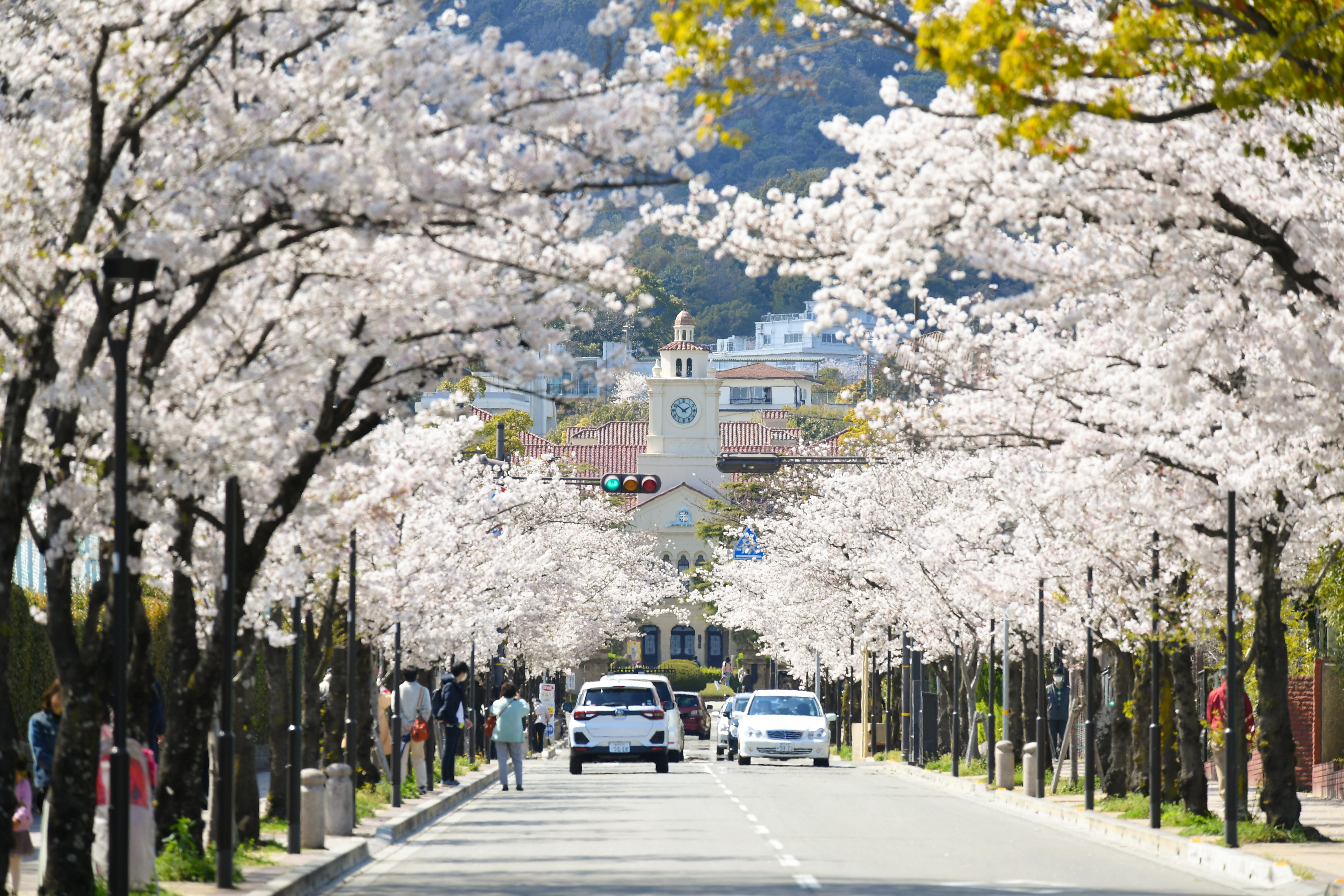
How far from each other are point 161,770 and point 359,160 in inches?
272

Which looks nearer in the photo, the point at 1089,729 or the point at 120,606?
the point at 120,606

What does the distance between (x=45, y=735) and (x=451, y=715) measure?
53.1 ft

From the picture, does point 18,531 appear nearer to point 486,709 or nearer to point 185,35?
point 185,35

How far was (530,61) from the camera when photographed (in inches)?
453

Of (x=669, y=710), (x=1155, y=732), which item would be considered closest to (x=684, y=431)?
(x=669, y=710)

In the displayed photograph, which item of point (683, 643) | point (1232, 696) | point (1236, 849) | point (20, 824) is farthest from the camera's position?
point (683, 643)

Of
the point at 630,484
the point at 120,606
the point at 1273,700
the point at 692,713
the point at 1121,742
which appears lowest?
the point at 692,713

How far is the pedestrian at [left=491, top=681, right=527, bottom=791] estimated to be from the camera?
3147 cm

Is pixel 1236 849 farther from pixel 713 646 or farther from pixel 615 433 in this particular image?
pixel 615 433

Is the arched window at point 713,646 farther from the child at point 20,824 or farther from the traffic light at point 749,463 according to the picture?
the child at point 20,824

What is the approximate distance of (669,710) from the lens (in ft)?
141

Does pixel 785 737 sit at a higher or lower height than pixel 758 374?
lower

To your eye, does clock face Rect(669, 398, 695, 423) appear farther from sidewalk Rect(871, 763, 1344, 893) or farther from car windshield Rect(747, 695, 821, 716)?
sidewalk Rect(871, 763, 1344, 893)

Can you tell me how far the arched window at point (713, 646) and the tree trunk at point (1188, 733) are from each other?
341 feet
